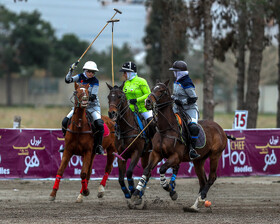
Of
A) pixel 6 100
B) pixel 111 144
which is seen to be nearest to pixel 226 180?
pixel 111 144

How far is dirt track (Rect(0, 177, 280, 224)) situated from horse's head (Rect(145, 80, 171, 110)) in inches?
86.3

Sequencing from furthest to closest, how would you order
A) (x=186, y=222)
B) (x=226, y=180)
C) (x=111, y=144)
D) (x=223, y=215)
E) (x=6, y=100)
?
(x=6, y=100) < (x=226, y=180) < (x=111, y=144) < (x=223, y=215) < (x=186, y=222)

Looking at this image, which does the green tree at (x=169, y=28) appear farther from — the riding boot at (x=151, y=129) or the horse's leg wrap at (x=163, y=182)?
the horse's leg wrap at (x=163, y=182)

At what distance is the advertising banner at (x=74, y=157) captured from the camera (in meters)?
17.6

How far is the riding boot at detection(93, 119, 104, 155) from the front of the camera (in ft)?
43.9

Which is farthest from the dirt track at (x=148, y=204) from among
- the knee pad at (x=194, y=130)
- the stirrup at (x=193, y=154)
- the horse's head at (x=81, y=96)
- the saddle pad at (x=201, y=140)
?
the horse's head at (x=81, y=96)

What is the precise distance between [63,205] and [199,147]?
3203 millimetres

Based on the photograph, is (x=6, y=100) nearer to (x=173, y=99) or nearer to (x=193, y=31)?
(x=193, y=31)

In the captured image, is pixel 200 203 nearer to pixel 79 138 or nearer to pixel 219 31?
pixel 79 138

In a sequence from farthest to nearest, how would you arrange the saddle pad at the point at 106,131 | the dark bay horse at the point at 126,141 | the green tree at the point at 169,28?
1. the green tree at the point at 169,28
2. the saddle pad at the point at 106,131
3. the dark bay horse at the point at 126,141

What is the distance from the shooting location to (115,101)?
40.7ft

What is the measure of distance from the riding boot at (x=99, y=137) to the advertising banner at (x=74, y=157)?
4658 mm

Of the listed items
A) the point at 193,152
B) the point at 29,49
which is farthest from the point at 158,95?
the point at 29,49

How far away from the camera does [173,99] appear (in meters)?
12.9
